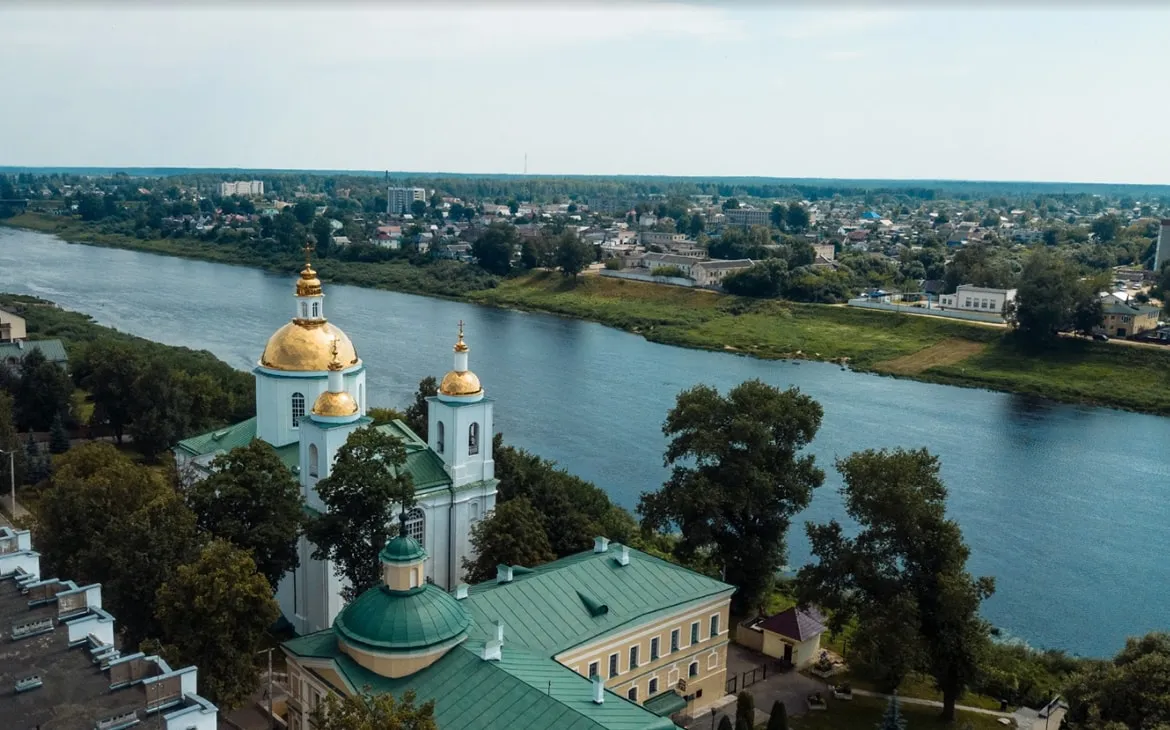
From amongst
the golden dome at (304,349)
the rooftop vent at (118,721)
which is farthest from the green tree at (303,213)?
the rooftop vent at (118,721)

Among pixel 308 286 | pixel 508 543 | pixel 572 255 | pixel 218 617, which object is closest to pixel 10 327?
pixel 308 286

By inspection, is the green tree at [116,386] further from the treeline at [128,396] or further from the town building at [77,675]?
the town building at [77,675]

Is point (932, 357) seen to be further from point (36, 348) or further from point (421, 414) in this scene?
point (36, 348)

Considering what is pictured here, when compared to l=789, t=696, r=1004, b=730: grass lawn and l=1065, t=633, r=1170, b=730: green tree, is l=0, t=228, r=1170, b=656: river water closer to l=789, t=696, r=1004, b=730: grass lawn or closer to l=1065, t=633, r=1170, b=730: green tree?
Result: l=789, t=696, r=1004, b=730: grass lawn

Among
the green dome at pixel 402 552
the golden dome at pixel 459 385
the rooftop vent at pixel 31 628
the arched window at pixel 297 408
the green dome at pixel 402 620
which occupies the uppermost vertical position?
the golden dome at pixel 459 385

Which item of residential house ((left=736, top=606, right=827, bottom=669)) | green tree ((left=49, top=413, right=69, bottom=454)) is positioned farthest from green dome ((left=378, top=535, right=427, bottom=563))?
green tree ((left=49, top=413, right=69, bottom=454))

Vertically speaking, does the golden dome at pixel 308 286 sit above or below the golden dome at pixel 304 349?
above

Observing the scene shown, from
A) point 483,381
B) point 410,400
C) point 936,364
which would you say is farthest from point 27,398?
point 936,364

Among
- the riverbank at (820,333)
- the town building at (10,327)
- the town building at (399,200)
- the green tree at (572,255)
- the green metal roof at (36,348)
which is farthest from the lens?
the town building at (399,200)
